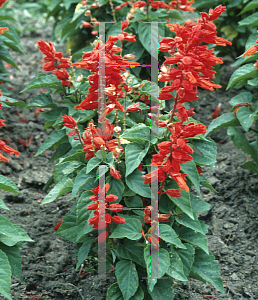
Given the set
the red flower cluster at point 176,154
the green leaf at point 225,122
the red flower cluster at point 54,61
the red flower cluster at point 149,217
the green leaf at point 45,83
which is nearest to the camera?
the red flower cluster at point 176,154

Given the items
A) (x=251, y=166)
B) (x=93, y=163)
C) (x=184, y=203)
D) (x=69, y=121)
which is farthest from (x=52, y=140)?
(x=251, y=166)

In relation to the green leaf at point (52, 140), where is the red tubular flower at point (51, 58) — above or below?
above

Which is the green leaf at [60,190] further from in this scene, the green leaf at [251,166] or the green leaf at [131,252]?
the green leaf at [251,166]

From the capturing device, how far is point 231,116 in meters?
2.89

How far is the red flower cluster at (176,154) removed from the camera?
1730 mm

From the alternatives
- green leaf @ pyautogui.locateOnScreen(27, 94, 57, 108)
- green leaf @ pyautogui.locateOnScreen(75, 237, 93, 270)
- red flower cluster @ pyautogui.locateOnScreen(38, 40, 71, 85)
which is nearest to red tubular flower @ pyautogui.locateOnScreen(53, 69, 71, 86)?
red flower cluster @ pyautogui.locateOnScreen(38, 40, 71, 85)

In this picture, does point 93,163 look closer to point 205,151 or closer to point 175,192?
point 175,192

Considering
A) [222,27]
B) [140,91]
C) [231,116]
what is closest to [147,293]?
[140,91]

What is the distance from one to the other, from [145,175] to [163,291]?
2.00ft

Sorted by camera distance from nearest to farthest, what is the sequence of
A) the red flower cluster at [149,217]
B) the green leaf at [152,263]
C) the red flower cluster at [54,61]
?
the green leaf at [152,263] < the red flower cluster at [149,217] < the red flower cluster at [54,61]

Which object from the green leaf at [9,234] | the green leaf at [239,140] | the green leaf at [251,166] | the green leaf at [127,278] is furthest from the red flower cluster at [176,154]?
the green leaf at [251,166]

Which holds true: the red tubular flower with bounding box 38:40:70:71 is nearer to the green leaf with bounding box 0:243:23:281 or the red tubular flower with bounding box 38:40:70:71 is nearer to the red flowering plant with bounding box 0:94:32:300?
the red flowering plant with bounding box 0:94:32:300

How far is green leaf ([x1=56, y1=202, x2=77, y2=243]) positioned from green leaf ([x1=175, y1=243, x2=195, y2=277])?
0.59m

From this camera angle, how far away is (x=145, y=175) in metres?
1.89
